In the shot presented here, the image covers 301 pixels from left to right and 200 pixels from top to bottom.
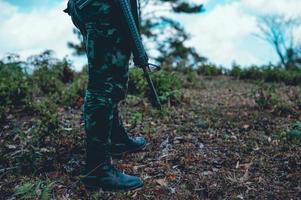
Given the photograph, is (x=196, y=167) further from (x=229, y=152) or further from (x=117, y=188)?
(x=117, y=188)

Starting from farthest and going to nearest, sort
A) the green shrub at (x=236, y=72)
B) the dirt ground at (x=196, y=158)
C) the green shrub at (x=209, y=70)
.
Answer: the green shrub at (x=209, y=70)
the green shrub at (x=236, y=72)
the dirt ground at (x=196, y=158)

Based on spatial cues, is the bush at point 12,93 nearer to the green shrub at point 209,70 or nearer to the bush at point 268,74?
the green shrub at point 209,70

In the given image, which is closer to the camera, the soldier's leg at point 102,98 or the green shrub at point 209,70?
the soldier's leg at point 102,98

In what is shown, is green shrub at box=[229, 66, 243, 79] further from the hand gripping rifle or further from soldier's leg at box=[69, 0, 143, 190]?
soldier's leg at box=[69, 0, 143, 190]

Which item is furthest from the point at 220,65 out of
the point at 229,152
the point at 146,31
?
the point at 146,31

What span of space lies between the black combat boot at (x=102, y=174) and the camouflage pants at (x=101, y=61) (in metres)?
0.07

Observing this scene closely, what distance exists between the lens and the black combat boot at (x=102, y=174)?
3441mm

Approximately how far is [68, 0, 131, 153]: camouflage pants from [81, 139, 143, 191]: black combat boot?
71 mm

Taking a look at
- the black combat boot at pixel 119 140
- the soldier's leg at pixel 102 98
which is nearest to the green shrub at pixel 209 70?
the black combat boot at pixel 119 140

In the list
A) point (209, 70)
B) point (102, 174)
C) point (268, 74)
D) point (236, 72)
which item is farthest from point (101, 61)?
point (209, 70)

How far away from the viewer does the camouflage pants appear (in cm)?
328

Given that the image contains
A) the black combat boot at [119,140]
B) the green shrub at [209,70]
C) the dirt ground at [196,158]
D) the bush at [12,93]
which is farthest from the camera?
the green shrub at [209,70]

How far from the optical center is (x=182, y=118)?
18.6 ft

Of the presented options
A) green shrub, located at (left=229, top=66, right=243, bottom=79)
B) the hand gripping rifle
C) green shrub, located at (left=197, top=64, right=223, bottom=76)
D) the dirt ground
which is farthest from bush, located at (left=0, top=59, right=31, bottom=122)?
green shrub, located at (left=229, top=66, right=243, bottom=79)
